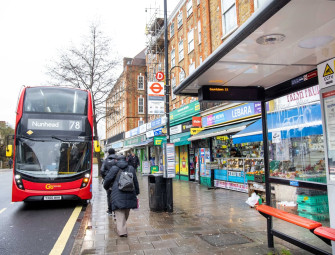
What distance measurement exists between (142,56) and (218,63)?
47.5 meters

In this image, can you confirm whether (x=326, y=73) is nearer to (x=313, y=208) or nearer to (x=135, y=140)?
(x=313, y=208)

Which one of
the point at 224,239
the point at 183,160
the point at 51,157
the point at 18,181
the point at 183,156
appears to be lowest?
the point at 224,239

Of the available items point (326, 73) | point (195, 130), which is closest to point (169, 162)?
point (326, 73)

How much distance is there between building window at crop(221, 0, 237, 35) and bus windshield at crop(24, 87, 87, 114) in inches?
332

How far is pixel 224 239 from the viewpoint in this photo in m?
5.32

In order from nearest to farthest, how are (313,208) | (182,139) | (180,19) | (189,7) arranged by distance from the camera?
(313,208) < (182,139) < (189,7) < (180,19)

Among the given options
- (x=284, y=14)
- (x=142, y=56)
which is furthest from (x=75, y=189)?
(x=142, y=56)

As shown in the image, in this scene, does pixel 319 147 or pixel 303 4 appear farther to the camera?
pixel 319 147

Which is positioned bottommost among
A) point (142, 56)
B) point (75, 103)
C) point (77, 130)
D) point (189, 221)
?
point (189, 221)

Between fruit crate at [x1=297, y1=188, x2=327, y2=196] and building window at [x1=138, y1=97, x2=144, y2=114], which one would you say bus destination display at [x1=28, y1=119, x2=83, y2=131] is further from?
building window at [x1=138, y1=97, x2=144, y2=114]

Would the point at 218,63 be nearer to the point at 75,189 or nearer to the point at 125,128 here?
the point at 75,189

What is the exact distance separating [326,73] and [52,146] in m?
8.39

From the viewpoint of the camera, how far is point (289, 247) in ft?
15.8

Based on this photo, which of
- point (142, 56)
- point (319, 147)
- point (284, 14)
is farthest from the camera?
point (142, 56)
